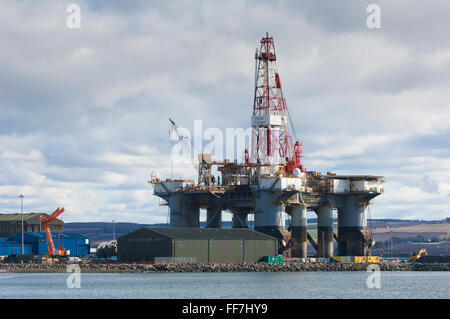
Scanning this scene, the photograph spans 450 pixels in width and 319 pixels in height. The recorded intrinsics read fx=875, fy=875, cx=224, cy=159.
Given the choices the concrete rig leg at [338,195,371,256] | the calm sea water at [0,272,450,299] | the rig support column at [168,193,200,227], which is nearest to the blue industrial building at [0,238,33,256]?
the rig support column at [168,193,200,227]

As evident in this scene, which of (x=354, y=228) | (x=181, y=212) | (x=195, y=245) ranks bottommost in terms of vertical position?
(x=195, y=245)

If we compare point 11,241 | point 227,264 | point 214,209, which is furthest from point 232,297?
point 11,241

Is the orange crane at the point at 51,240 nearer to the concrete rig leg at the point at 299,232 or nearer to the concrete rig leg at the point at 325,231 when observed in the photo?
the concrete rig leg at the point at 299,232

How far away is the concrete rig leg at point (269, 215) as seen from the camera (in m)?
159

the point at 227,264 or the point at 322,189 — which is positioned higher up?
the point at 322,189

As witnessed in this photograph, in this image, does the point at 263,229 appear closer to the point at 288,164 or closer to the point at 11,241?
the point at 288,164

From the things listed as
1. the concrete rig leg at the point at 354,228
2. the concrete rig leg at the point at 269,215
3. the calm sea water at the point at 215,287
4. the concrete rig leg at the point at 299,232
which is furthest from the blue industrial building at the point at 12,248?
the concrete rig leg at the point at 354,228

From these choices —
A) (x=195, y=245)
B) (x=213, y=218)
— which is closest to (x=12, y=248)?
(x=213, y=218)

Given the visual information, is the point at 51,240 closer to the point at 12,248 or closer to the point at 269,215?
the point at 12,248

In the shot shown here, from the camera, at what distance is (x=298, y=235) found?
16688 cm

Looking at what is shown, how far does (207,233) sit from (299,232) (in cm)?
2659

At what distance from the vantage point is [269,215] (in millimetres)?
160125
